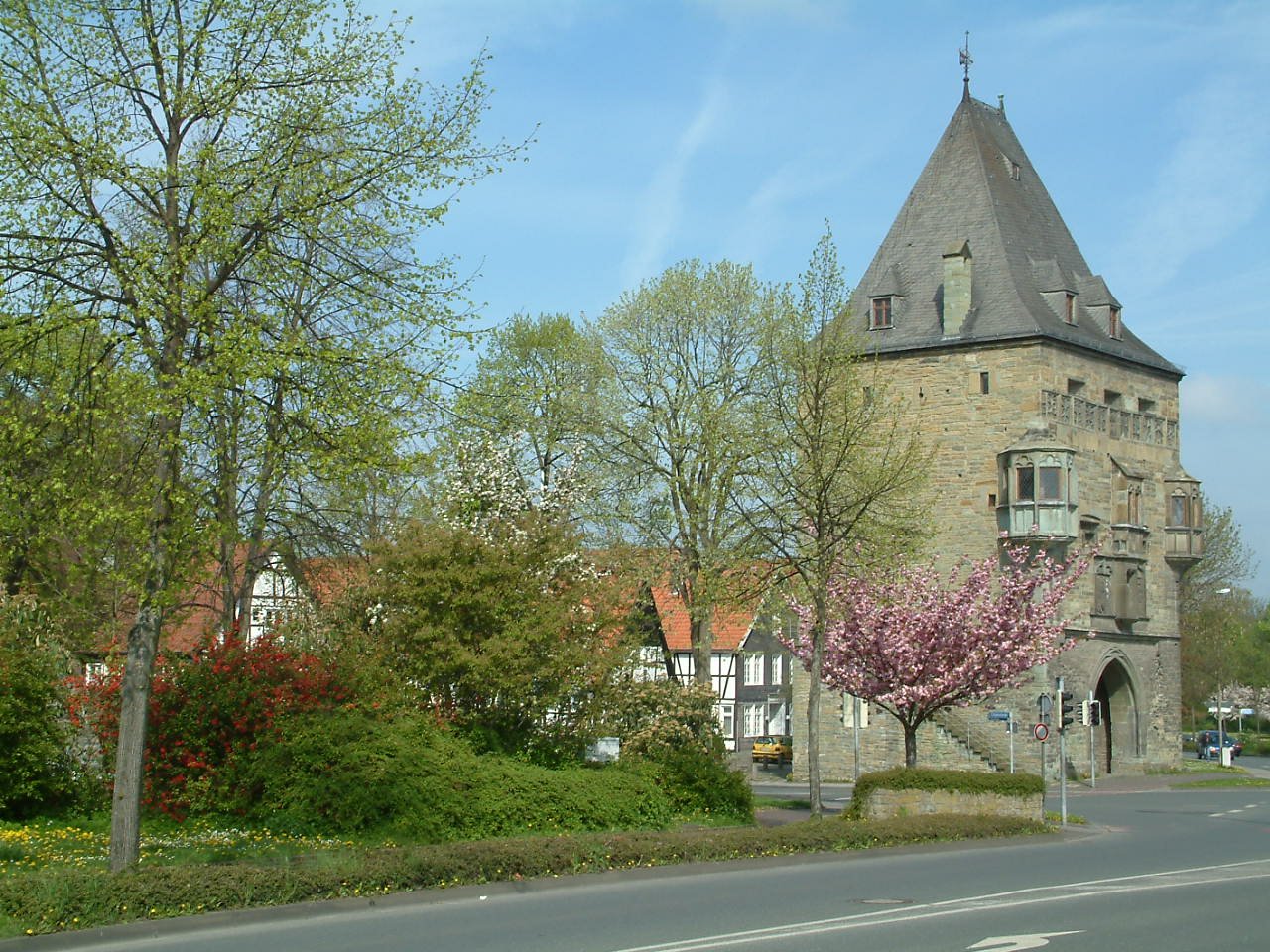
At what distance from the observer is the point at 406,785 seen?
65.7 ft

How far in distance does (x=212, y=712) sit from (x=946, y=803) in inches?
501

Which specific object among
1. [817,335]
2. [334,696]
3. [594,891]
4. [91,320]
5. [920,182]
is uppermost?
[920,182]

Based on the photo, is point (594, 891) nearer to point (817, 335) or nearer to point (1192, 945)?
point (1192, 945)

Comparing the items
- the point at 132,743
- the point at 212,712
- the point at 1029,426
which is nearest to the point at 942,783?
the point at 212,712

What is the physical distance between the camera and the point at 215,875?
1412 centimetres

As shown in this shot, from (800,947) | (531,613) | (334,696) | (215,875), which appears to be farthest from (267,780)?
(800,947)

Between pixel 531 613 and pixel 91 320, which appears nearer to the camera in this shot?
pixel 91 320

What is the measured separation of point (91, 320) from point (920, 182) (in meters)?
46.2

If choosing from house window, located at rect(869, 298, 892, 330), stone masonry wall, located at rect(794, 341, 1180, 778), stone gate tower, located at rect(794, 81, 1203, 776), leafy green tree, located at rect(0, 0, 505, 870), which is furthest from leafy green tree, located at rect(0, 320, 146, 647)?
house window, located at rect(869, 298, 892, 330)

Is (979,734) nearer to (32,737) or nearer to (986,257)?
(986,257)

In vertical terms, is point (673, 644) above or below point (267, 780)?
above

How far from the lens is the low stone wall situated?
26.9m

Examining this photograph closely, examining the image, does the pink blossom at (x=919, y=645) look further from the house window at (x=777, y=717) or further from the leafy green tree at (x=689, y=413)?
the house window at (x=777, y=717)

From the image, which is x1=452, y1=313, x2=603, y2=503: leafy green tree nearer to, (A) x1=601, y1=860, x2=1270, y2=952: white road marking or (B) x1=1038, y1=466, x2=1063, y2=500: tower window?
(A) x1=601, y1=860, x2=1270, y2=952: white road marking
